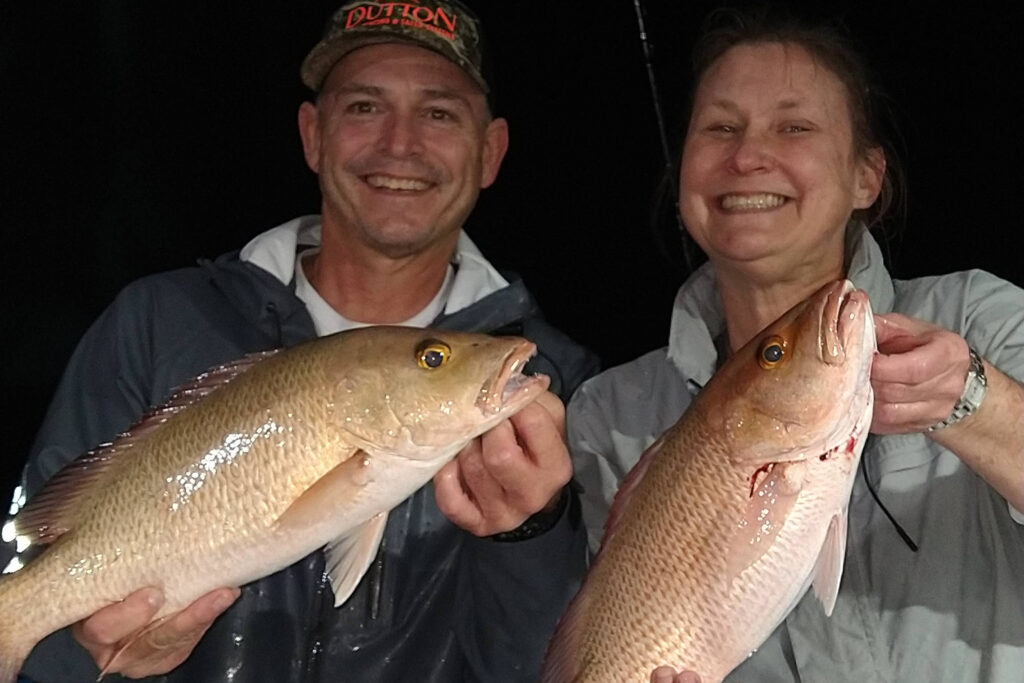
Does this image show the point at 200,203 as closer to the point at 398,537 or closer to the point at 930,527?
the point at 398,537

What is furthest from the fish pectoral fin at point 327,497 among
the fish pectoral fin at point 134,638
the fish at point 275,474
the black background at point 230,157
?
the black background at point 230,157

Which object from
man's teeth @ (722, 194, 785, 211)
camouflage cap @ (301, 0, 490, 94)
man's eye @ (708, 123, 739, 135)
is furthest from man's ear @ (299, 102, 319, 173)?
man's teeth @ (722, 194, 785, 211)

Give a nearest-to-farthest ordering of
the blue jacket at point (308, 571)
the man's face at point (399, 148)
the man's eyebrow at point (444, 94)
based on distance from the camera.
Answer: the blue jacket at point (308, 571) → the man's face at point (399, 148) → the man's eyebrow at point (444, 94)

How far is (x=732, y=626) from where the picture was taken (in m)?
1.75

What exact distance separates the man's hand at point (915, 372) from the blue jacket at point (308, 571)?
81cm

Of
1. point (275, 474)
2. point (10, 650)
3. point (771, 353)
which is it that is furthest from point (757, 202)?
point (10, 650)

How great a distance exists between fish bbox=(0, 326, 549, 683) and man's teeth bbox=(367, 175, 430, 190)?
3.15 feet

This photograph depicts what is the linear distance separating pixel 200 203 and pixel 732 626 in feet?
15.1

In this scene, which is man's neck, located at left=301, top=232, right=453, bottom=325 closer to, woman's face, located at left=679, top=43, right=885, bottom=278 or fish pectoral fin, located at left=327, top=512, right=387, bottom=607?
woman's face, located at left=679, top=43, right=885, bottom=278

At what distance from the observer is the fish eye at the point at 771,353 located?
5.88 feet

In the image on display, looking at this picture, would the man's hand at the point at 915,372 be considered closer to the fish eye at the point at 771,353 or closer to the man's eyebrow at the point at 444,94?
the fish eye at the point at 771,353

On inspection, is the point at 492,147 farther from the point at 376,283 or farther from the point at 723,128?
the point at 723,128

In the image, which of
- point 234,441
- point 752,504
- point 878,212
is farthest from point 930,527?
point 234,441

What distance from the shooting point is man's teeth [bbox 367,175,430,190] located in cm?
291
